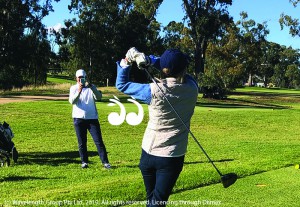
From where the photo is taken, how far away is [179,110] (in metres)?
4.25

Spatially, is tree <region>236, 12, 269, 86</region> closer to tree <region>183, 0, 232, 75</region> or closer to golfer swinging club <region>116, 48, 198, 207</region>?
tree <region>183, 0, 232, 75</region>

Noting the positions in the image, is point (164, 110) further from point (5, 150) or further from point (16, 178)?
point (5, 150)

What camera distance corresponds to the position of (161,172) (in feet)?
14.0

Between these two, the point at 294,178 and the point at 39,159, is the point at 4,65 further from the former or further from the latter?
the point at 294,178

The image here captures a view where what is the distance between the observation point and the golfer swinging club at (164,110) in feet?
13.6

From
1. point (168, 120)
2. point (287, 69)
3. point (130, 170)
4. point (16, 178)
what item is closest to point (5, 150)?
point (16, 178)

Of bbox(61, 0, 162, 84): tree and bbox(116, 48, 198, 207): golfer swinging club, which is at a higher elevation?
bbox(61, 0, 162, 84): tree

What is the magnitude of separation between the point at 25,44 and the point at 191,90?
44915mm

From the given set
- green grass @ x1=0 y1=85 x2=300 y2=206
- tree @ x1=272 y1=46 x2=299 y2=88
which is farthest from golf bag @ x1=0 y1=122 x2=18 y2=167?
tree @ x1=272 y1=46 x2=299 y2=88

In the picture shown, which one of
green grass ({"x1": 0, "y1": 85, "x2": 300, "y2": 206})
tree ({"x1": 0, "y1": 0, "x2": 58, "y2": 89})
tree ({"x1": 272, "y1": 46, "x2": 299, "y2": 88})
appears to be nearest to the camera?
green grass ({"x1": 0, "y1": 85, "x2": 300, "y2": 206})

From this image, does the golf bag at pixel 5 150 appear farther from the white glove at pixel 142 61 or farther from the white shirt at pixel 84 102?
the white glove at pixel 142 61

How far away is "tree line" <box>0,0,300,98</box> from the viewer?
46219 mm

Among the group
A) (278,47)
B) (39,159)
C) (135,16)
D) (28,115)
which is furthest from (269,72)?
(39,159)

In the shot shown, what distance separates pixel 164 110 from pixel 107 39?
2134 inches
